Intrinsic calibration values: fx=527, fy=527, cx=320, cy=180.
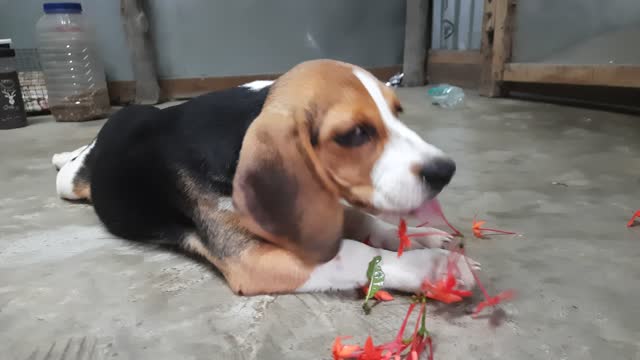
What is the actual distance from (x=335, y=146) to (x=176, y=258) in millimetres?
789

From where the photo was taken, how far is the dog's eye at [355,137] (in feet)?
4.90

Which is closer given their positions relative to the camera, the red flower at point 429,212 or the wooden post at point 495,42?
the red flower at point 429,212

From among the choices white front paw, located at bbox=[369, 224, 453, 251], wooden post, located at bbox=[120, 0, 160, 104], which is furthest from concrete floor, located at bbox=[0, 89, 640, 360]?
wooden post, located at bbox=[120, 0, 160, 104]

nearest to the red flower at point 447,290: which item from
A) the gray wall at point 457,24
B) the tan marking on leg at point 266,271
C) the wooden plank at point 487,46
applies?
the tan marking on leg at point 266,271

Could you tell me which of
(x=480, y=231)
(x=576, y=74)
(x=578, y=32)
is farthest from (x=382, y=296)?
(x=578, y=32)

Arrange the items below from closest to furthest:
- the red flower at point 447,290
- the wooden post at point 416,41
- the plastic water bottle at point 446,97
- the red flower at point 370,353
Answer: the red flower at point 370,353
the red flower at point 447,290
the plastic water bottle at point 446,97
the wooden post at point 416,41

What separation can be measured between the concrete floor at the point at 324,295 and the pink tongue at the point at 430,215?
9 centimetres

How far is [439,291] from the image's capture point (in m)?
1.45

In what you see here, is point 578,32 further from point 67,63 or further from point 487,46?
point 67,63

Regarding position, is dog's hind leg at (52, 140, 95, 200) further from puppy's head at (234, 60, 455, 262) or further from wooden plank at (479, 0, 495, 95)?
wooden plank at (479, 0, 495, 95)

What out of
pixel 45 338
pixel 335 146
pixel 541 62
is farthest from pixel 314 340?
pixel 541 62

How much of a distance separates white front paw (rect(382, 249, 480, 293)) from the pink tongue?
0.14 m

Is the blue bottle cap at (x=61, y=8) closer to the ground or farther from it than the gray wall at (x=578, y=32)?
farther from it

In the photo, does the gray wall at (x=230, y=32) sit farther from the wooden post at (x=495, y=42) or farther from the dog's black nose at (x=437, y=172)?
the dog's black nose at (x=437, y=172)
